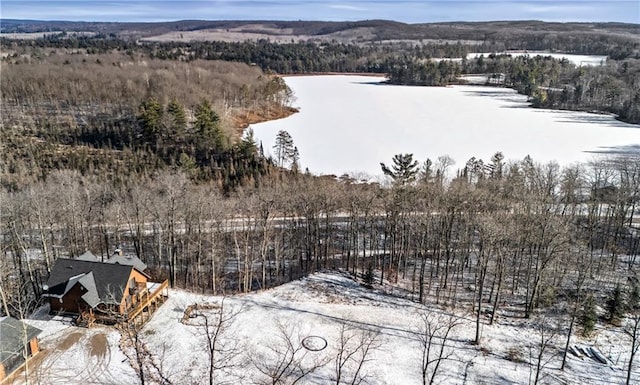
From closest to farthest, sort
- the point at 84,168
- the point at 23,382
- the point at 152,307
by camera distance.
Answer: the point at 23,382, the point at 152,307, the point at 84,168

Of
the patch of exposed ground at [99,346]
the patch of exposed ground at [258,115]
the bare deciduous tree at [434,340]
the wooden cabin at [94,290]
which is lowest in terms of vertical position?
the bare deciduous tree at [434,340]

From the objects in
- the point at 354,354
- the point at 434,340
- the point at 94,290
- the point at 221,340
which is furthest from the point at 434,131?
the point at 94,290

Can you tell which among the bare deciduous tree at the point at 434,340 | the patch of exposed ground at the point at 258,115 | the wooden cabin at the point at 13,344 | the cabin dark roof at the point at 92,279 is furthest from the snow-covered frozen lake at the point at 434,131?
the wooden cabin at the point at 13,344

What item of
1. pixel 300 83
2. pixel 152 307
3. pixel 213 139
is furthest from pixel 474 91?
pixel 152 307

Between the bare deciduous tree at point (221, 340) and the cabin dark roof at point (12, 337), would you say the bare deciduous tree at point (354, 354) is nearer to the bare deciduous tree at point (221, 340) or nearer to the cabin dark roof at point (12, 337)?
the bare deciduous tree at point (221, 340)

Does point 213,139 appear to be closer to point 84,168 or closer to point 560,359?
point 84,168

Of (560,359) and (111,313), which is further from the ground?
(111,313)

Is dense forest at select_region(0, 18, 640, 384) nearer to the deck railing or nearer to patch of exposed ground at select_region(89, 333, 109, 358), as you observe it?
the deck railing

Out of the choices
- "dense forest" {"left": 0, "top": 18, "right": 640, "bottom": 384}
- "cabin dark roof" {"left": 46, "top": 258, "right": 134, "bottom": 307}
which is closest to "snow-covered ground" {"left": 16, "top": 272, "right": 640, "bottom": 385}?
"cabin dark roof" {"left": 46, "top": 258, "right": 134, "bottom": 307}

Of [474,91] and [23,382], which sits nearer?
[23,382]
